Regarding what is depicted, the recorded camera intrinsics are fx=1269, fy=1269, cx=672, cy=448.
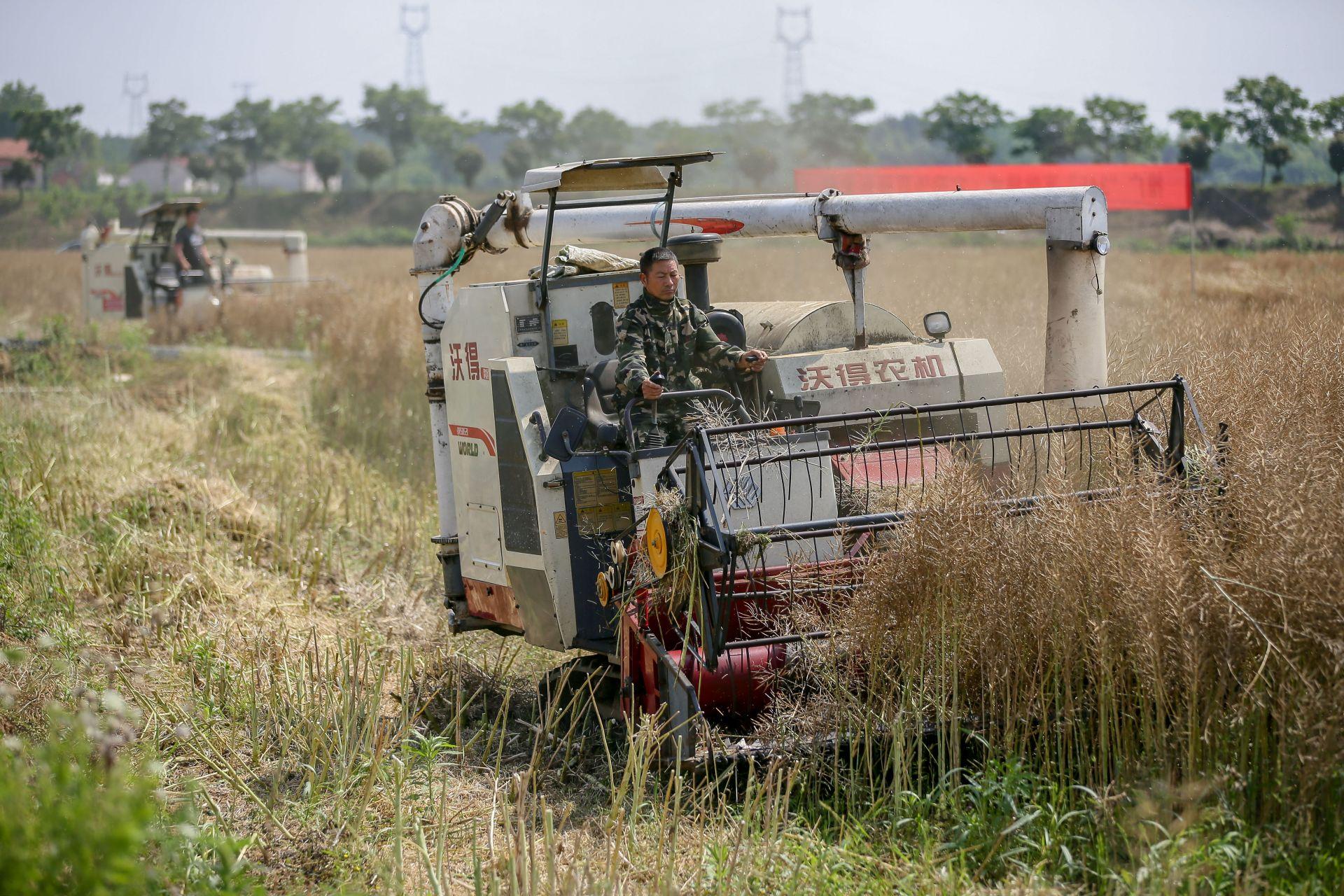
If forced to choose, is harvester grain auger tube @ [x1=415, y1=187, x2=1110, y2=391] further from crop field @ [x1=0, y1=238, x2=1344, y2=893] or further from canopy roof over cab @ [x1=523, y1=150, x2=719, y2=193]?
crop field @ [x1=0, y1=238, x2=1344, y2=893]

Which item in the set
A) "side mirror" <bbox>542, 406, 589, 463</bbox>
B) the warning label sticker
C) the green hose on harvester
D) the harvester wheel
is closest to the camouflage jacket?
"side mirror" <bbox>542, 406, 589, 463</bbox>

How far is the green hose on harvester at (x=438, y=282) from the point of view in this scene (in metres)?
7.11

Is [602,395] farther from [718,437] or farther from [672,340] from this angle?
[718,437]

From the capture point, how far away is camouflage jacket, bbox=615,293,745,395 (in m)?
5.99

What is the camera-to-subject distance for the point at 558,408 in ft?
20.6

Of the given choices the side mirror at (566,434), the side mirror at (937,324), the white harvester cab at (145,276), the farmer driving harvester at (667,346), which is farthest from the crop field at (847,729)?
the white harvester cab at (145,276)

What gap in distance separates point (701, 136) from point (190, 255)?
192 feet

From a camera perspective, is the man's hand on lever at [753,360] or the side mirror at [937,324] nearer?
the man's hand on lever at [753,360]

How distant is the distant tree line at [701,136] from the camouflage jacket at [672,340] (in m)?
12.7

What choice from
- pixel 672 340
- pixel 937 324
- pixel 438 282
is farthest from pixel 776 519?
pixel 438 282

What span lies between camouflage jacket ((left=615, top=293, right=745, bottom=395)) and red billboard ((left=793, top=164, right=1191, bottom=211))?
449cm

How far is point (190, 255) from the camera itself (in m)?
19.7

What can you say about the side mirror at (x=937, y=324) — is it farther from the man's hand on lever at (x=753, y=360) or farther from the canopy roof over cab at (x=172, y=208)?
the canopy roof over cab at (x=172, y=208)

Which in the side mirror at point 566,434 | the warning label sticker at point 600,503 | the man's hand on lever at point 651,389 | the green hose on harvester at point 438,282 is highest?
the green hose on harvester at point 438,282
